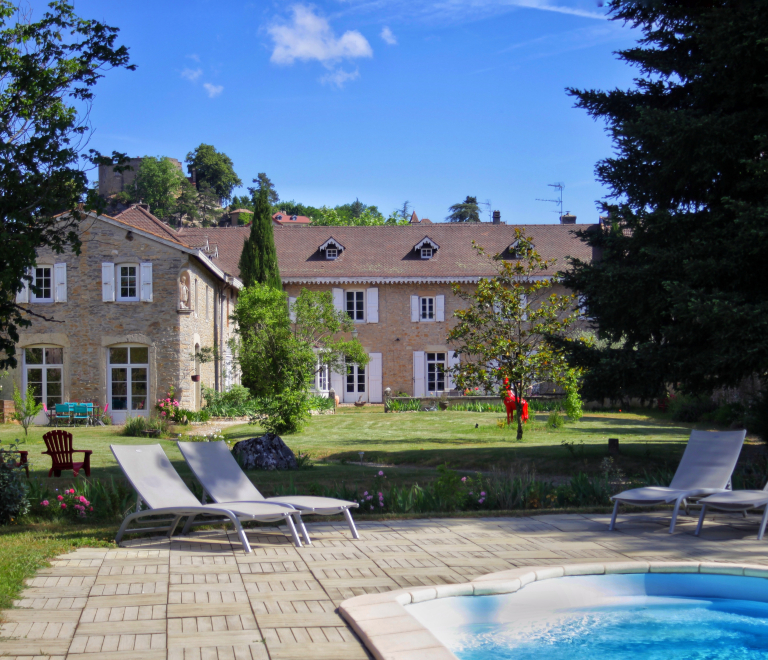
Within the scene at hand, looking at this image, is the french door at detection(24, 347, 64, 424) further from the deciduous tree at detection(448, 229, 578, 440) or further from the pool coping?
the pool coping

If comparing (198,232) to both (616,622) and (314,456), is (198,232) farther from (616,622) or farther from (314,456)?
(616,622)

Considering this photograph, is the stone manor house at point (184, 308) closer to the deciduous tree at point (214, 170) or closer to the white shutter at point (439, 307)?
the white shutter at point (439, 307)

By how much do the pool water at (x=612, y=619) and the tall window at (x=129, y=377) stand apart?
1933cm

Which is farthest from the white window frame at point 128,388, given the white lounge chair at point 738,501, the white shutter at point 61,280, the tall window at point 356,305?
the white lounge chair at point 738,501

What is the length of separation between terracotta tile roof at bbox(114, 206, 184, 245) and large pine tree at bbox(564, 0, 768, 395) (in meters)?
14.4

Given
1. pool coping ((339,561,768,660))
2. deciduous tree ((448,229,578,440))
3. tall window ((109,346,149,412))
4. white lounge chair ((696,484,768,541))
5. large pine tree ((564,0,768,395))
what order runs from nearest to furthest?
pool coping ((339,561,768,660)) → white lounge chair ((696,484,768,541)) → large pine tree ((564,0,768,395)) → deciduous tree ((448,229,578,440)) → tall window ((109,346,149,412))

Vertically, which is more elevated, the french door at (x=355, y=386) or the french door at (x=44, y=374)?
the french door at (x=44, y=374)

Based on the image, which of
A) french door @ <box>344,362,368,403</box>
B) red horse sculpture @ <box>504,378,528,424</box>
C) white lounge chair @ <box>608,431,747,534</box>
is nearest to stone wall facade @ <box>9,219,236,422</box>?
french door @ <box>344,362,368,403</box>

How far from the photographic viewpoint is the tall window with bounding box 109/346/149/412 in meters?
23.0

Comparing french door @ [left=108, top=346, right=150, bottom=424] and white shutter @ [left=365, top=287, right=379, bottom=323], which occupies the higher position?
white shutter @ [left=365, top=287, right=379, bottom=323]

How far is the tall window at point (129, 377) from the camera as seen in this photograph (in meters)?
23.0

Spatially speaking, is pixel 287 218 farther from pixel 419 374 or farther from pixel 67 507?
Result: pixel 67 507

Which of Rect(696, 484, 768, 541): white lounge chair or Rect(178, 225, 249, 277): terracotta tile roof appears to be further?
Rect(178, 225, 249, 277): terracotta tile roof

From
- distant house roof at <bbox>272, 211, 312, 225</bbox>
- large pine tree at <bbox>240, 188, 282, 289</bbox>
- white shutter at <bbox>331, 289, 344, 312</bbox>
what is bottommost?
white shutter at <bbox>331, 289, 344, 312</bbox>
